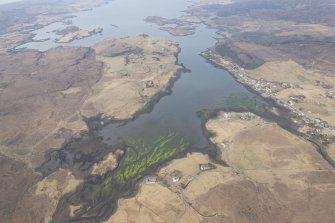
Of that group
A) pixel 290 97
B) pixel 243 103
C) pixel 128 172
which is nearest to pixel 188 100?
pixel 243 103

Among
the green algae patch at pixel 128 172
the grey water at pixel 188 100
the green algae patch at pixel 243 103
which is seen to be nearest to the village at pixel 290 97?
the grey water at pixel 188 100

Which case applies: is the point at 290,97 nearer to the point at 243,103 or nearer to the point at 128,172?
the point at 243,103

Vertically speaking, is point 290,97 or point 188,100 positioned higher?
point 290,97

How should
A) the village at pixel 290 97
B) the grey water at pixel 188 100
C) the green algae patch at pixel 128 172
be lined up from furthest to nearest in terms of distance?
the grey water at pixel 188 100 < the village at pixel 290 97 < the green algae patch at pixel 128 172

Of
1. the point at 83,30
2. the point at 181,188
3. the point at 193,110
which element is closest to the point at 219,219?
the point at 181,188

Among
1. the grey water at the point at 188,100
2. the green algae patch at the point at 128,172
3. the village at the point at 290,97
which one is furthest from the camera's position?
the grey water at the point at 188,100

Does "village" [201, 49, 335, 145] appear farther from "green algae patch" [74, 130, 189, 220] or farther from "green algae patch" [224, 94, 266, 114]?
"green algae patch" [74, 130, 189, 220]

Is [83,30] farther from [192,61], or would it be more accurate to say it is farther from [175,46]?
[192,61]

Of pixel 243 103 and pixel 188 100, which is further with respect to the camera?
pixel 188 100

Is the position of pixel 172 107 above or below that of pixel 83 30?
above

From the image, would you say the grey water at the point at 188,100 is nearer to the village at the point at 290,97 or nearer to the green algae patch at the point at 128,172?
the green algae patch at the point at 128,172

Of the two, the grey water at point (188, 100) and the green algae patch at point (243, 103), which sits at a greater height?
the green algae patch at point (243, 103)
